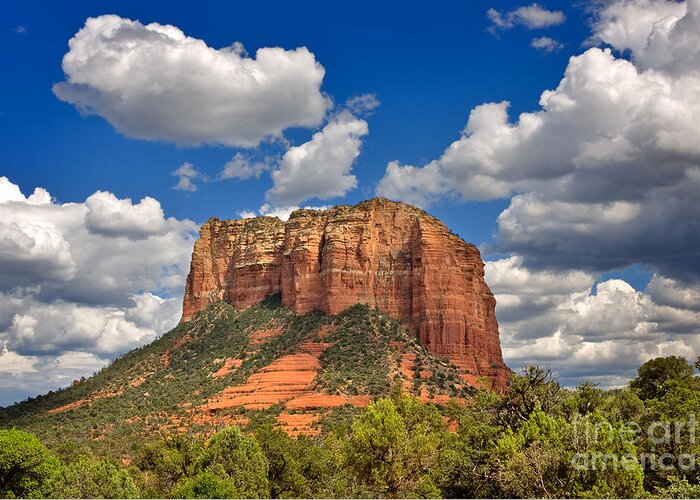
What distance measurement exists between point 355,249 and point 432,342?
22.9m

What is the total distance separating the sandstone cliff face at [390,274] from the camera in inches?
5113

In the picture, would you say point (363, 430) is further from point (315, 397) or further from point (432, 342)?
point (432, 342)

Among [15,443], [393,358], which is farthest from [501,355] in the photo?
[15,443]

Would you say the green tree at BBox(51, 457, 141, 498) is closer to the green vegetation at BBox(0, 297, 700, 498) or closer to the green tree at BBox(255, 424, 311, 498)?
the green vegetation at BBox(0, 297, 700, 498)

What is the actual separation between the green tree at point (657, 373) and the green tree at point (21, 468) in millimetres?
58761

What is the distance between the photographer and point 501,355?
140 meters

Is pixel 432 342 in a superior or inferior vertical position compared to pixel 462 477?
superior

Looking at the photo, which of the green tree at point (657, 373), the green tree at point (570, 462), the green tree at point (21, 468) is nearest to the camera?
the green tree at point (570, 462)

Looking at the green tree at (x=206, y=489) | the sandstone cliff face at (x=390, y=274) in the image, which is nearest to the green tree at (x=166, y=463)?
the green tree at (x=206, y=489)

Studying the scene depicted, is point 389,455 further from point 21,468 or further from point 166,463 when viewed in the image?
point 166,463

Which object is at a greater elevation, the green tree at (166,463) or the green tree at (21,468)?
the green tree at (21,468)

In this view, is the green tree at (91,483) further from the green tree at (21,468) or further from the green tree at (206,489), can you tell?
the green tree at (206,489)

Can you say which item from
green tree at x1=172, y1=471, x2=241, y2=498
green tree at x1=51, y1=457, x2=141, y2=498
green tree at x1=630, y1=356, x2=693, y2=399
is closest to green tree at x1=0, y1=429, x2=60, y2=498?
green tree at x1=51, y1=457, x2=141, y2=498

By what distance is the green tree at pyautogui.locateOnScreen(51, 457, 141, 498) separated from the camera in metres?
47.0
